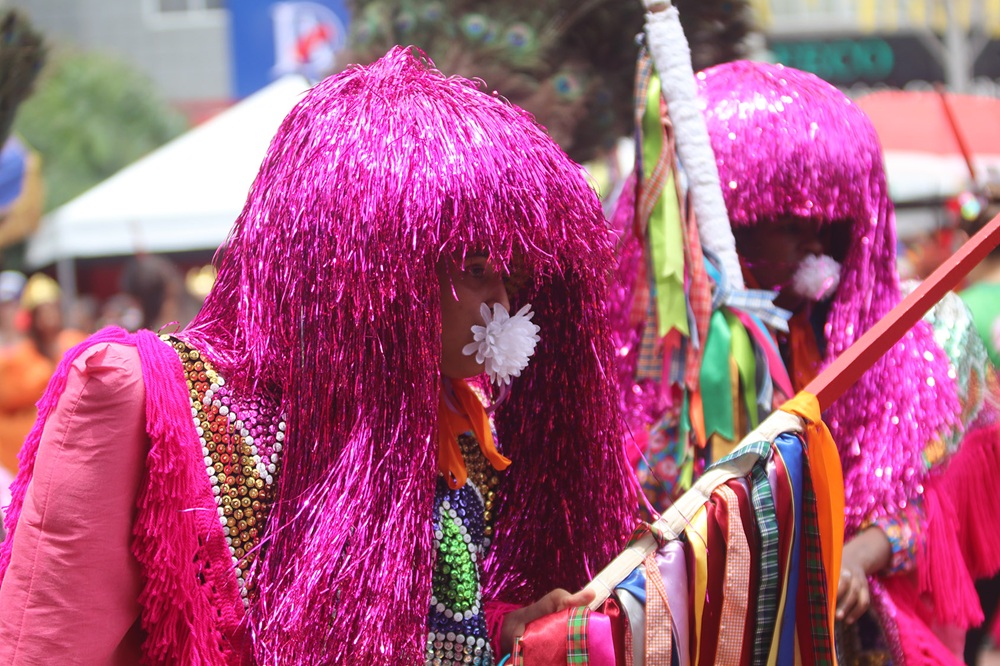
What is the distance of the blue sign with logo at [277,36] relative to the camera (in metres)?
6.84

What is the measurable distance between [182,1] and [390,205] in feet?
92.9

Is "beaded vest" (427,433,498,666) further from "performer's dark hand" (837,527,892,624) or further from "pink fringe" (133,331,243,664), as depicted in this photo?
"performer's dark hand" (837,527,892,624)

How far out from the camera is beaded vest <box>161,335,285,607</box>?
5.00ft

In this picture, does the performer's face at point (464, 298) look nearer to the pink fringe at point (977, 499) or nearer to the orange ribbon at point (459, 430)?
the orange ribbon at point (459, 430)

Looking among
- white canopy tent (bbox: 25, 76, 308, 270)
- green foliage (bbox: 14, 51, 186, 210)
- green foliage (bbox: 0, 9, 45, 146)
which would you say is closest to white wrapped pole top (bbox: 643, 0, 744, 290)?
green foliage (bbox: 0, 9, 45, 146)

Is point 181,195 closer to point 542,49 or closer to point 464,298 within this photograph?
point 542,49

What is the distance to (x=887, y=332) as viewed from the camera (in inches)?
71.8

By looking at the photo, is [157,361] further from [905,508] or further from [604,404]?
[905,508]

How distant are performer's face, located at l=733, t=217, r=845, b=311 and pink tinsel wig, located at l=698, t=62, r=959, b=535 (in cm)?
4

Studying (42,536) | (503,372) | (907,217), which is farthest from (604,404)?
(907,217)

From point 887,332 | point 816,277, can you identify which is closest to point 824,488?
point 887,332

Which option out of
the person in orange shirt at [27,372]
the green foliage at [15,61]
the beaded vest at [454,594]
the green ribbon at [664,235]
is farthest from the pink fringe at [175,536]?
the person in orange shirt at [27,372]

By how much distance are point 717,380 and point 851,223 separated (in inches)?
18.2

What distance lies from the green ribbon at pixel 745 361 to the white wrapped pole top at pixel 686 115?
0.14 m
